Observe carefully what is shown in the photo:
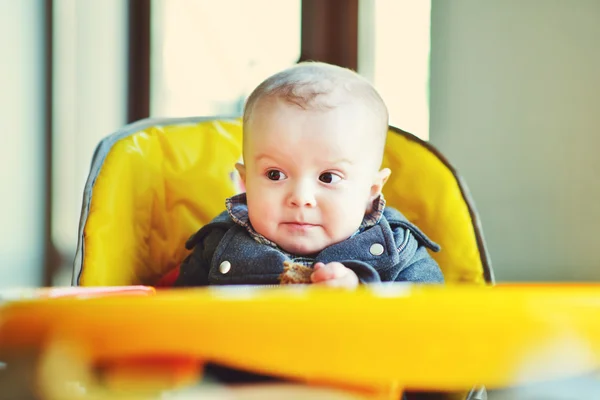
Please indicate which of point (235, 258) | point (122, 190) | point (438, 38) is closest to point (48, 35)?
point (122, 190)

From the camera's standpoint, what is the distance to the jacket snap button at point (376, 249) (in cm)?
91

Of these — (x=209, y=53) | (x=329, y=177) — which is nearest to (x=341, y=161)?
(x=329, y=177)

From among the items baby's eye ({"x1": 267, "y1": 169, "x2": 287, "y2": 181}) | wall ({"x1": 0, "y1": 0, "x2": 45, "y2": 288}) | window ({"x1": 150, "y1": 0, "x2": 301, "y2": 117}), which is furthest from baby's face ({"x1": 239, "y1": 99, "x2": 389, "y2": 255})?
window ({"x1": 150, "y1": 0, "x2": 301, "y2": 117})

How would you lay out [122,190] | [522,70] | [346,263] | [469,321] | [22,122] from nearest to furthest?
[469,321]
[346,263]
[122,190]
[22,122]
[522,70]

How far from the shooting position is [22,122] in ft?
5.14

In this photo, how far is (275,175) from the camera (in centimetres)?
91

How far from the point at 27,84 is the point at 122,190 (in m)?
0.66

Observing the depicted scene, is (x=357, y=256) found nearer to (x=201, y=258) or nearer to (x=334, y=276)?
(x=334, y=276)

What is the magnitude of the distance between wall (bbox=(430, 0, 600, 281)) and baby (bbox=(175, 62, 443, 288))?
777mm

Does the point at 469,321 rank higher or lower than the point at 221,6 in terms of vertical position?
lower

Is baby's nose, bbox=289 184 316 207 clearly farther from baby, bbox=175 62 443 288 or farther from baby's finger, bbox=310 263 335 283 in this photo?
baby's finger, bbox=310 263 335 283

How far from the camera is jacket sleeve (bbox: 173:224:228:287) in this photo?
1002 mm

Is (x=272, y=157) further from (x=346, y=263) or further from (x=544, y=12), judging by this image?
(x=544, y=12)

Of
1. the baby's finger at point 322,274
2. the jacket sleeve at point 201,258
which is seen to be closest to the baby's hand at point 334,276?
the baby's finger at point 322,274
